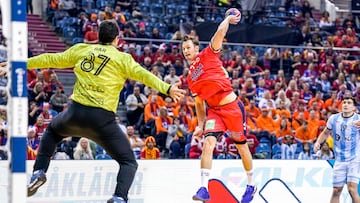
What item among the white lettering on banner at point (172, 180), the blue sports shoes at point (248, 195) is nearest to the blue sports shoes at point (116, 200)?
the white lettering on banner at point (172, 180)

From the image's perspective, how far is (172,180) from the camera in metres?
12.6

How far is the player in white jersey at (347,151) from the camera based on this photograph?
12500 millimetres

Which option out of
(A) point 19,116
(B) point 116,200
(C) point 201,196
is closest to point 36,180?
(B) point 116,200

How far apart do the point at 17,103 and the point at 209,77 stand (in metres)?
5.21

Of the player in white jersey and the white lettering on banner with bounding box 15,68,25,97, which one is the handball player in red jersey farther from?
the white lettering on banner with bounding box 15,68,25,97

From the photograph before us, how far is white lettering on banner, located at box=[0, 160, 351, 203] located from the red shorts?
1.66 metres

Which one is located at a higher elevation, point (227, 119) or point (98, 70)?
point (98, 70)

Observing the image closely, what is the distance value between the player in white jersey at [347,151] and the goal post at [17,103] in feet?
23.7

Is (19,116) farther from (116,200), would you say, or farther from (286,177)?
(286,177)

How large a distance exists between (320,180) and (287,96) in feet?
27.3

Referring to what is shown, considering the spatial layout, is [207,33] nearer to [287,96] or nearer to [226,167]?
[287,96]

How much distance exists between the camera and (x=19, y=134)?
6.16 metres

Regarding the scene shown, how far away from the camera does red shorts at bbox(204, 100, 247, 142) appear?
11125 millimetres

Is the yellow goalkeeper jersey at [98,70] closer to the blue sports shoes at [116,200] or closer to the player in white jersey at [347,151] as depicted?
the blue sports shoes at [116,200]
